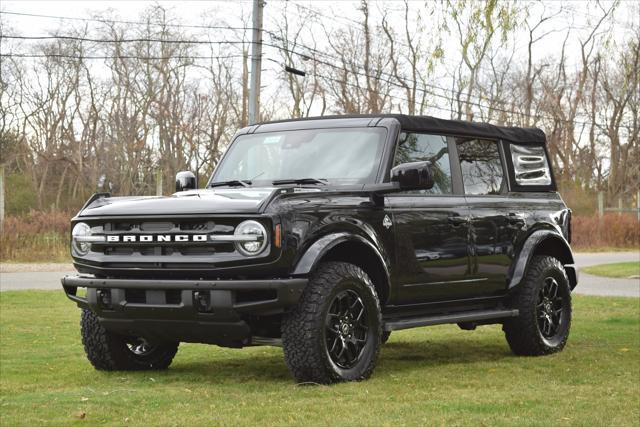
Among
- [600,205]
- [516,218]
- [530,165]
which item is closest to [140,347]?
[516,218]

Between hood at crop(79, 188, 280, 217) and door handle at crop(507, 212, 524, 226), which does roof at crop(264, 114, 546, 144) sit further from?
hood at crop(79, 188, 280, 217)

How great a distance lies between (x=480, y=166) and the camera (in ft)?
31.8

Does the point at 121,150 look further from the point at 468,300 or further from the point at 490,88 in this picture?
the point at 468,300

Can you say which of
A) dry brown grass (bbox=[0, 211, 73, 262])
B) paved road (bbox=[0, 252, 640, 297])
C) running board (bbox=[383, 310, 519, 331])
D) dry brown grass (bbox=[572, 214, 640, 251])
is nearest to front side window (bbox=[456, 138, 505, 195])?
running board (bbox=[383, 310, 519, 331])

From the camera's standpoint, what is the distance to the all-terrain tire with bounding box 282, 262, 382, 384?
7363mm

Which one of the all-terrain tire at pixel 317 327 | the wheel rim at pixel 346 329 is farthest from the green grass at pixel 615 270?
the all-terrain tire at pixel 317 327

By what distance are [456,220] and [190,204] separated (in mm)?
2474

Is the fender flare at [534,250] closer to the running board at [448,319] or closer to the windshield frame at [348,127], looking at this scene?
the running board at [448,319]

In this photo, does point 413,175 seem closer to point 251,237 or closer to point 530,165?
point 251,237

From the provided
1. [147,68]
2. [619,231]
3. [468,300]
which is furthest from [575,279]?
[147,68]

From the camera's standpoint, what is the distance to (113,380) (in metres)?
8.02

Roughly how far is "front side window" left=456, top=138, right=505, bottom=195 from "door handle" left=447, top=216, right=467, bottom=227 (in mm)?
368

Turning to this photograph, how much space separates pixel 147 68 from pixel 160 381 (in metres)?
43.8

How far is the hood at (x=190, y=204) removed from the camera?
285 inches
